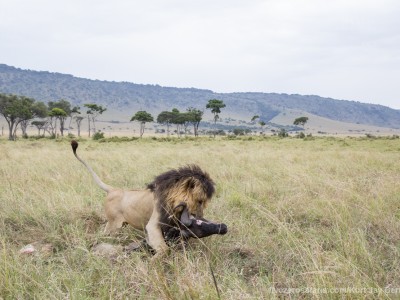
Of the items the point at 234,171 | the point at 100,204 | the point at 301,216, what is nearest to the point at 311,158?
the point at 234,171

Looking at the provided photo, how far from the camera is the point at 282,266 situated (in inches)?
137

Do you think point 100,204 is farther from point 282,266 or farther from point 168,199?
point 282,266

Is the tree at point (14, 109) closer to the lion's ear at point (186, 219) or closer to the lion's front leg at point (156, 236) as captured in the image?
the lion's front leg at point (156, 236)

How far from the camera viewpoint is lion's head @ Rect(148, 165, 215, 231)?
3479mm

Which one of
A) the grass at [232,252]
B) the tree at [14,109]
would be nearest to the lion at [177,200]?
the grass at [232,252]

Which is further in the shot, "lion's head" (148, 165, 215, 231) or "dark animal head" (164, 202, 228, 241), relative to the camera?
"lion's head" (148, 165, 215, 231)

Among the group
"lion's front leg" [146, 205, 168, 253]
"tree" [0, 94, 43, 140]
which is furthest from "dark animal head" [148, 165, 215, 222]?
"tree" [0, 94, 43, 140]

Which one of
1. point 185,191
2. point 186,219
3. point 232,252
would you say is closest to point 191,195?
point 185,191

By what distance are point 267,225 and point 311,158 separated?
9.53 metres

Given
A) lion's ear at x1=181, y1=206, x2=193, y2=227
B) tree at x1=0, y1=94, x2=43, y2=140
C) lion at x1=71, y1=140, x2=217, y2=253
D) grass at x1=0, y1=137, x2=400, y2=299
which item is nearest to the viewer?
grass at x1=0, y1=137, x2=400, y2=299

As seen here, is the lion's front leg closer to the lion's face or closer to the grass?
the grass

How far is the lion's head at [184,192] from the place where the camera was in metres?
3.48

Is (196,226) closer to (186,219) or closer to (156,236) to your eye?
(186,219)

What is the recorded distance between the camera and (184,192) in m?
3.50
